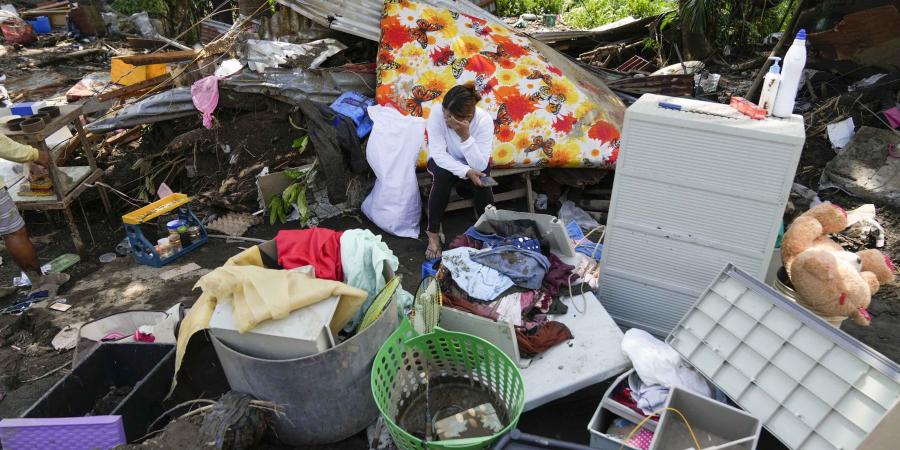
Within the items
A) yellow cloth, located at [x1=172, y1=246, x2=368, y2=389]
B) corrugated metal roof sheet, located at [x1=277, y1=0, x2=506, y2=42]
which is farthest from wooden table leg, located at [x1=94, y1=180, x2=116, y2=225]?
yellow cloth, located at [x1=172, y1=246, x2=368, y2=389]

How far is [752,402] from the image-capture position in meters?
2.54

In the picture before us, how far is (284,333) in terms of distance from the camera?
2.48m

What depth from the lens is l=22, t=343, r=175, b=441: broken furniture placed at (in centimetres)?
275

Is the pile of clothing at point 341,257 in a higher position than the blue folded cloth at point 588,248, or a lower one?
higher

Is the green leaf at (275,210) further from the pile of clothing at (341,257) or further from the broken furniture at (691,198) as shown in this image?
the broken furniture at (691,198)

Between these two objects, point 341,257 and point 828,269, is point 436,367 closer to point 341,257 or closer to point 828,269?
point 341,257

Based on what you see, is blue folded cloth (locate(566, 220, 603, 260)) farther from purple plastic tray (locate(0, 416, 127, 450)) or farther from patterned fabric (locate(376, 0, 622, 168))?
purple plastic tray (locate(0, 416, 127, 450))

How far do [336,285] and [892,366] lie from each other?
7.78 feet

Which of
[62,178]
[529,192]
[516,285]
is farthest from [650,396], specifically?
→ [62,178]

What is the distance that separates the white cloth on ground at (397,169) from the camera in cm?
472

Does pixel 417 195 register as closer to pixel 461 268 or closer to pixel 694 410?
pixel 461 268

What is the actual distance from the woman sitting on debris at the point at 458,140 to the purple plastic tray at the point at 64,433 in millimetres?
2574

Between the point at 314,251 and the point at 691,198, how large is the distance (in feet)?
6.76

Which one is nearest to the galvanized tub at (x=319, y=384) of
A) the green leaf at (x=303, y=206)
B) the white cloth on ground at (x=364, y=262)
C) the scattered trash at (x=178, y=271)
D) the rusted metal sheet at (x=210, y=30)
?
the white cloth on ground at (x=364, y=262)
